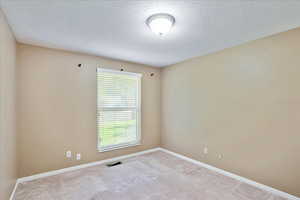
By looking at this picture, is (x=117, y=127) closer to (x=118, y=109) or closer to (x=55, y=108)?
(x=118, y=109)

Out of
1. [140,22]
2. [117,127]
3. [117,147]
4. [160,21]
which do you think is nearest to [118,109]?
[117,127]

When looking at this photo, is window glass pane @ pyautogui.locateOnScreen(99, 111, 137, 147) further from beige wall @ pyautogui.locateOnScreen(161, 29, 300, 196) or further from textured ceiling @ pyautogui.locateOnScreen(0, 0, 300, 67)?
textured ceiling @ pyautogui.locateOnScreen(0, 0, 300, 67)

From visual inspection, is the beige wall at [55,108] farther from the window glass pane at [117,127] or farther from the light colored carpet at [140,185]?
the light colored carpet at [140,185]

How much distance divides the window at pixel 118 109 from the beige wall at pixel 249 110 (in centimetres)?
126

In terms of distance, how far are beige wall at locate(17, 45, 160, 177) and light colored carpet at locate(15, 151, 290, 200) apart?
1.32 ft

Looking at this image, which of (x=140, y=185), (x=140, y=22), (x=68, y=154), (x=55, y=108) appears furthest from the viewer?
(x=68, y=154)

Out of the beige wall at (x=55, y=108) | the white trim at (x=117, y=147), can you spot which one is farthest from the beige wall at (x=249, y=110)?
the beige wall at (x=55, y=108)

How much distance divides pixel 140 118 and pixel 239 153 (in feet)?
7.80

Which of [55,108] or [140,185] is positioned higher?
[55,108]

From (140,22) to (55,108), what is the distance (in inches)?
89.6

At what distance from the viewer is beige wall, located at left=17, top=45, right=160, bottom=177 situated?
2584 millimetres

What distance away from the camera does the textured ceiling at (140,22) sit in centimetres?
161

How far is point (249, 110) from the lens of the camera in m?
2.54

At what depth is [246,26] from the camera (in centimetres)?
206
